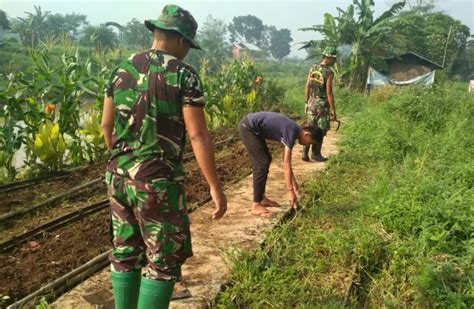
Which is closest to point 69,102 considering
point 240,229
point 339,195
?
point 240,229

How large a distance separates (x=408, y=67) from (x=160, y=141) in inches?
887

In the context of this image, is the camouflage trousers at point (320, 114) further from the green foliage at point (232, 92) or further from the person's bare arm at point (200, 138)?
the person's bare arm at point (200, 138)

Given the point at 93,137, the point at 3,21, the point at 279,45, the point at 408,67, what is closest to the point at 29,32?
the point at 93,137

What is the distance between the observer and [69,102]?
259 inches

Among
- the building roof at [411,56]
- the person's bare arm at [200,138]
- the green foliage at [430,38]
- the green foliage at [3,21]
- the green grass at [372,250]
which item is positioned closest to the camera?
the person's bare arm at [200,138]

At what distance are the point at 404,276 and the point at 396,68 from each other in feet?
68.5

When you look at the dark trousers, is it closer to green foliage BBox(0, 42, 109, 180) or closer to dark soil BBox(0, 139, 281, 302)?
dark soil BBox(0, 139, 281, 302)

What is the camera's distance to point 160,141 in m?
2.24

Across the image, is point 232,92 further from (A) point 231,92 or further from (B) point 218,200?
(B) point 218,200

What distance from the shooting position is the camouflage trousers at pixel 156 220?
2.23 meters

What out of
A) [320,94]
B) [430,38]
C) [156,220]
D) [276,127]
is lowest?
[156,220]

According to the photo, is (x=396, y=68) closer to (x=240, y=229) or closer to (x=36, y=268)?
(x=240, y=229)

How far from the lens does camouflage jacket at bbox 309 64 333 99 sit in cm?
704

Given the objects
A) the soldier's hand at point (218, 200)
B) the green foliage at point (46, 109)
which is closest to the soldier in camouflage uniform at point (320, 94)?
the green foliage at point (46, 109)
